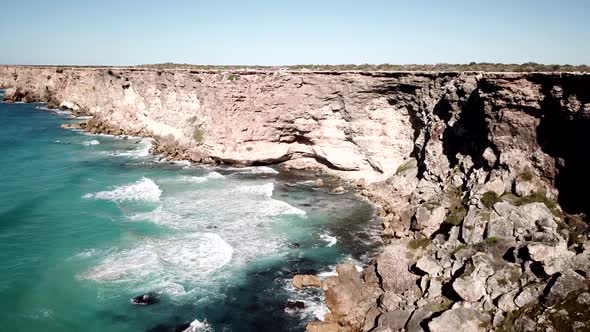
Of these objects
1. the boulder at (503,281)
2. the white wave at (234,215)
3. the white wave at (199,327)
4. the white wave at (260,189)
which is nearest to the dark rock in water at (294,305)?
the white wave at (199,327)

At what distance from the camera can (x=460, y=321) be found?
61.2 ft

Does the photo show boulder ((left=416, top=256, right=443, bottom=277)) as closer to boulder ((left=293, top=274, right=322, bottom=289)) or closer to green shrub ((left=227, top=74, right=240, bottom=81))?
boulder ((left=293, top=274, right=322, bottom=289))

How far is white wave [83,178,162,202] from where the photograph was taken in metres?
38.7

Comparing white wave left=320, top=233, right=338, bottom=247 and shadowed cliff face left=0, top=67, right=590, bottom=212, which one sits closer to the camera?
shadowed cliff face left=0, top=67, right=590, bottom=212

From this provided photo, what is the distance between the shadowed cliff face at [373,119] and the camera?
80.8 ft

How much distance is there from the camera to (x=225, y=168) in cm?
4934

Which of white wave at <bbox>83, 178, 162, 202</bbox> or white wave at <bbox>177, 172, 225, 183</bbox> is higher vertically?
white wave at <bbox>177, 172, 225, 183</bbox>

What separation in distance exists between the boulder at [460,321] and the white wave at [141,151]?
150ft

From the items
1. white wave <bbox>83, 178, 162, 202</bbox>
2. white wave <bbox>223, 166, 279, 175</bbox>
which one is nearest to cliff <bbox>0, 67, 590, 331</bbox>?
white wave <bbox>223, 166, 279, 175</bbox>

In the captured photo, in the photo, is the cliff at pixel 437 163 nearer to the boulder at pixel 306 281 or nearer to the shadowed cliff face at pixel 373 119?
the shadowed cliff face at pixel 373 119

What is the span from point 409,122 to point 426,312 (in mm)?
23989

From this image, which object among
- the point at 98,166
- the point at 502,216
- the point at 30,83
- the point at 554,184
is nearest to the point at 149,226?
the point at 98,166

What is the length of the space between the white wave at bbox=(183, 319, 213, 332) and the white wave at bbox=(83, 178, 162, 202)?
1939cm

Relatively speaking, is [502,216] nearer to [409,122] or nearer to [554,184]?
[554,184]
